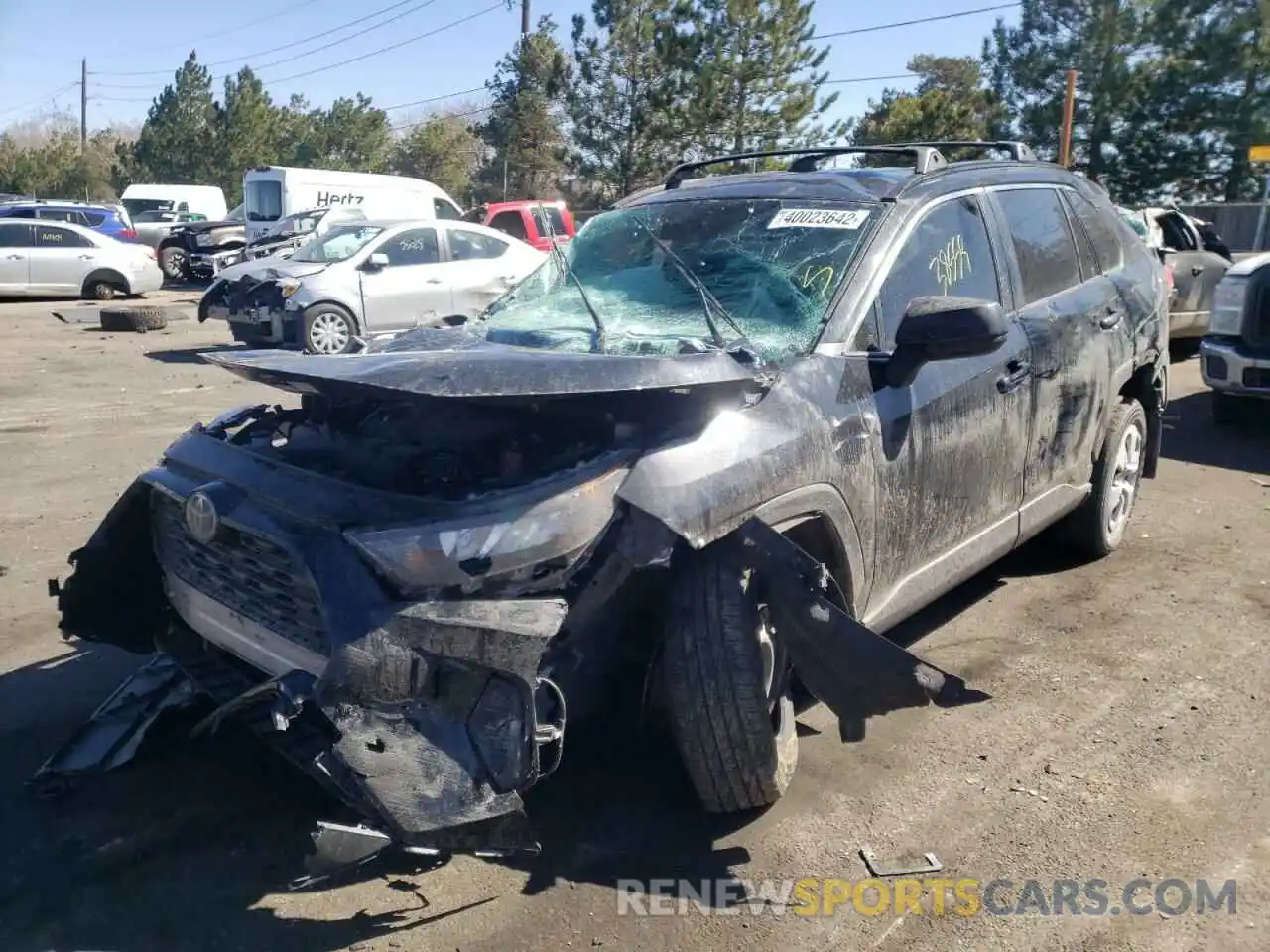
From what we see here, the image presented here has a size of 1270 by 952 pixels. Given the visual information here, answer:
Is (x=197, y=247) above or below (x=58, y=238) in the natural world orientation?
below

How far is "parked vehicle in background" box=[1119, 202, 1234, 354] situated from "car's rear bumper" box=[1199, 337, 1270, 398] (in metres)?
3.19

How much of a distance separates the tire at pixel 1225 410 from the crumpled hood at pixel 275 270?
9.47 meters

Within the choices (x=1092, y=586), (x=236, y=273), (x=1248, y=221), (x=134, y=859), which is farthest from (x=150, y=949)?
(x=1248, y=221)

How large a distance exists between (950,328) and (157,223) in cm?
3096

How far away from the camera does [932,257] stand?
4.18 metres

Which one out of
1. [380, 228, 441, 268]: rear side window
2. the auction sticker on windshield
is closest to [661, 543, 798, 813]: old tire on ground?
the auction sticker on windshield

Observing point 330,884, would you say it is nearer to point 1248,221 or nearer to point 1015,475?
point 1015,475

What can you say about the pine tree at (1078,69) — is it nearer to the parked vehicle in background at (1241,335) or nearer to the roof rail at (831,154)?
the parked vehicle in background at (1241,335)

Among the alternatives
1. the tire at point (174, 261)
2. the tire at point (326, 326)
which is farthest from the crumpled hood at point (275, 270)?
the tire at point (174, 261)

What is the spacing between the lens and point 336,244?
14195 mm

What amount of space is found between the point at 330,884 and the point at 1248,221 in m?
32.6

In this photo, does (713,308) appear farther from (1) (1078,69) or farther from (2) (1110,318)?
(1) (1078,69)

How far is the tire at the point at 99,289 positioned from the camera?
20766 mm

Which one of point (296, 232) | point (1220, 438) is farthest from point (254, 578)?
point (296, 232)
